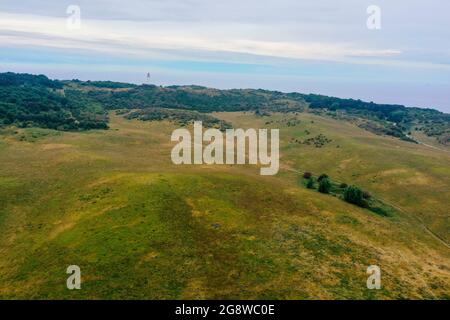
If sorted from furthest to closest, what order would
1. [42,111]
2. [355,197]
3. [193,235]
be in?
[42,111] → [355,197] → [193,235]

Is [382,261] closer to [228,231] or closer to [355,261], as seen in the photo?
[355,261]

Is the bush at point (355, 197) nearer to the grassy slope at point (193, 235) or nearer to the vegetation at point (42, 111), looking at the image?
the grassy slope at point (193, 235)

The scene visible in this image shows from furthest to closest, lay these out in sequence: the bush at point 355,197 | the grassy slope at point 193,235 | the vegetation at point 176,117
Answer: the vegetation at point 176,117 → the bush at point 355,197 → the grassy slope at point 193,235

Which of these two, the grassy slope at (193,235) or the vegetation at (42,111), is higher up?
the vegetation at (42,111)

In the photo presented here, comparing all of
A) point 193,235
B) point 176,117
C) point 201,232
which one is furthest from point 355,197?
point 176,117

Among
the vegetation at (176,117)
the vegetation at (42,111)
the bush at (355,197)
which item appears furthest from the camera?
the vegetation at (176,117)

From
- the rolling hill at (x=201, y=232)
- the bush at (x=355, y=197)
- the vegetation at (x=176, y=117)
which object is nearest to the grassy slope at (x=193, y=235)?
the rolling hill at (x=201, y=232)

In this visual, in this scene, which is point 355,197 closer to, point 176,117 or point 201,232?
point 201,232
